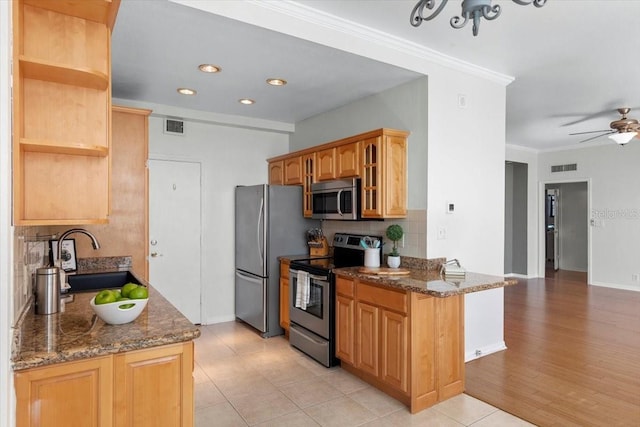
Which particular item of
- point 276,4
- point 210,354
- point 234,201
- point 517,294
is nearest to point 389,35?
point 276,4

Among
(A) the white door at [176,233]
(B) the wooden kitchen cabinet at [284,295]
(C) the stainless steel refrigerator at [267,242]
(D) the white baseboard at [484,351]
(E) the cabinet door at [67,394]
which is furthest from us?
(A) the white door at [176,233]

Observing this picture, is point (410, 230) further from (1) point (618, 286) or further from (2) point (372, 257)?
(1) point (618, 286)

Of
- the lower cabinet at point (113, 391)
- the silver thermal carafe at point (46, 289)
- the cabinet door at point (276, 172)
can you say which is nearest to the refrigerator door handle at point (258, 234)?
the cabinet door at point (276, 172)

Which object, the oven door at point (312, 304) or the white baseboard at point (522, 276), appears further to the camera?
the white baseboard at point (522, 276)

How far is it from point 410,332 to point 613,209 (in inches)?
255

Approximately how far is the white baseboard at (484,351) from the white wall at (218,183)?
112 inches

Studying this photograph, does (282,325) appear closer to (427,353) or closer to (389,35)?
(427,353)

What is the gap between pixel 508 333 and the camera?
4.45 m

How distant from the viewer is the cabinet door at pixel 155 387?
1626 mm

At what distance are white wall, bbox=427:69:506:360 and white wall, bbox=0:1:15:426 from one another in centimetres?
282

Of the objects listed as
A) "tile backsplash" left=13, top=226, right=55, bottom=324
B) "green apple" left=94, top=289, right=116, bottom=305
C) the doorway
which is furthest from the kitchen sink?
the doorway

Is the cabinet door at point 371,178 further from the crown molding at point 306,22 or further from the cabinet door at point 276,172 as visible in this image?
the cabinet door at point 276,172

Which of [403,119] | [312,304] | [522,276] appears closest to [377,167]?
[403,119]

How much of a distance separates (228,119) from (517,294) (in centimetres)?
536
